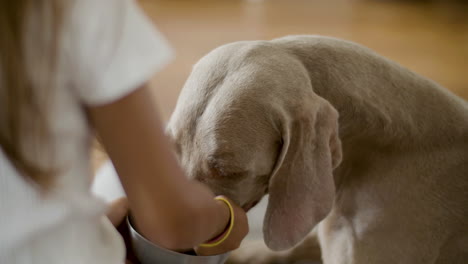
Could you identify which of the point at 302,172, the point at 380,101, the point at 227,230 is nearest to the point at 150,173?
the point at 227,230

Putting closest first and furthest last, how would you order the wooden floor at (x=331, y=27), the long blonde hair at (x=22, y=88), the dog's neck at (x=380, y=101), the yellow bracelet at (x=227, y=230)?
1. the long blonde hair at (x=22, y=88)
2. the yellow bracelet at (x=227, y=230)
3. the dog's neck at (x=380, y=101)
4. the wooden floor at (x=331, y=27)

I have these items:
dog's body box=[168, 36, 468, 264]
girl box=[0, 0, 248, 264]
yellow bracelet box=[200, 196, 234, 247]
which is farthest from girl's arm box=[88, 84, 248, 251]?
dog's body box=[168, 36, 468, 264]

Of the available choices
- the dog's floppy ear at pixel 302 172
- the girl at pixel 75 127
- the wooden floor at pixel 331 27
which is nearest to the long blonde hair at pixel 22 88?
the girl at pixel 75 127

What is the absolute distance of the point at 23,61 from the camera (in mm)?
714

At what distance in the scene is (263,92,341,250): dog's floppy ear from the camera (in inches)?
46.0

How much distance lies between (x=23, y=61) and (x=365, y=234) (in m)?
0.86

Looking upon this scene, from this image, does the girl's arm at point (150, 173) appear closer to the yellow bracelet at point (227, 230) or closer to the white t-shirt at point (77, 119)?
the white t-shirt at point (77, 119)

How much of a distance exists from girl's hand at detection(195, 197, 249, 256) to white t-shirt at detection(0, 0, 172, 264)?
0.95 feet

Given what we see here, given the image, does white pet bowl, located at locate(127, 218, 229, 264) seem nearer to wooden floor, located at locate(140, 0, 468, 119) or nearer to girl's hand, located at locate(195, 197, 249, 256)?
girl's hand, located at locate(195, 197, 249, 256)

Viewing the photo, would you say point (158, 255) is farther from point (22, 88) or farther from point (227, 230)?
point (22, 88)

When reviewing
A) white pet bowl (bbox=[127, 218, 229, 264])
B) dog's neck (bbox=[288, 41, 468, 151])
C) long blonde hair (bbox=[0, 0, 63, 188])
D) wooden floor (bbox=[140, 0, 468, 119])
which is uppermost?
long blonde hair (bbox=[0, 0, 63, 188])

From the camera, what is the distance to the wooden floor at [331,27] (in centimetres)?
330

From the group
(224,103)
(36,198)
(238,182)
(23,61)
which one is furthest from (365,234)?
(23,61)

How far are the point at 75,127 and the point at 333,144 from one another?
0.58m
